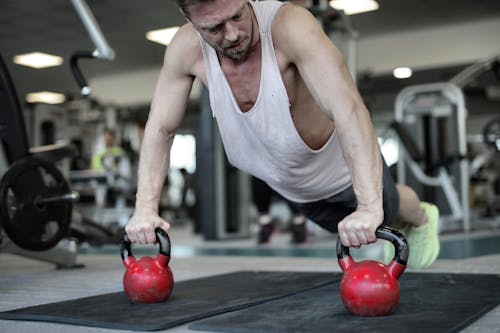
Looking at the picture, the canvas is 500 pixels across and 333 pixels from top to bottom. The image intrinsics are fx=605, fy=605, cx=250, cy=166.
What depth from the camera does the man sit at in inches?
48.6

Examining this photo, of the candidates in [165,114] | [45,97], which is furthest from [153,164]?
[45,97]

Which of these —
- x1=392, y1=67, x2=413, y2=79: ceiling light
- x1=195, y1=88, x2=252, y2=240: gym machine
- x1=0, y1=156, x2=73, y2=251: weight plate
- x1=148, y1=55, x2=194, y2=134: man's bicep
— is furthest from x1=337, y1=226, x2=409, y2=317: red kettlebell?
x1=392, y1=67, x2=413, y2=79: ceiling light

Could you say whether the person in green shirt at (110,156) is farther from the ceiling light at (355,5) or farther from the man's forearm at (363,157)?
the man's forearm at (363,157)

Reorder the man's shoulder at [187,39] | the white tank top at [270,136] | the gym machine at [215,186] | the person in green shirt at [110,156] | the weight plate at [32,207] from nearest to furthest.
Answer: the white tank top at [270,136], the man's shoulder at [187,39], the weight plate at [32,207], the gym machine at [215,186], the person in green shirt at [110,156]

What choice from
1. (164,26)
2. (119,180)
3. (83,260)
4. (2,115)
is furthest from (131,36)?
(2,115)

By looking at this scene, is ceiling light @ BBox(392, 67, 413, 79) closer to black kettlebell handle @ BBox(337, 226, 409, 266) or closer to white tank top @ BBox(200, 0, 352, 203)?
white tank top @ BBox(200, 0, 352, 203)

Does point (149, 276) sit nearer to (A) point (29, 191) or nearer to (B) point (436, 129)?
(A) point (29, 191)

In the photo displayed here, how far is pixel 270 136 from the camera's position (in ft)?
4.72

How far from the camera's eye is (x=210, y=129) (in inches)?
196

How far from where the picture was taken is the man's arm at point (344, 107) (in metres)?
1.17

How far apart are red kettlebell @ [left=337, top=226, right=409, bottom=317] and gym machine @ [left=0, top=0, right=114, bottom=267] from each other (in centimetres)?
137

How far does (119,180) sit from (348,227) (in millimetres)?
6026

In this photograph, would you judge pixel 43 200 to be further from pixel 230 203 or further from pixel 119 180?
pixel 119 180

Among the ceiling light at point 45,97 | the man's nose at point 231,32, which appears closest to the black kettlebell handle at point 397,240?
the man's nose at point 231,32
